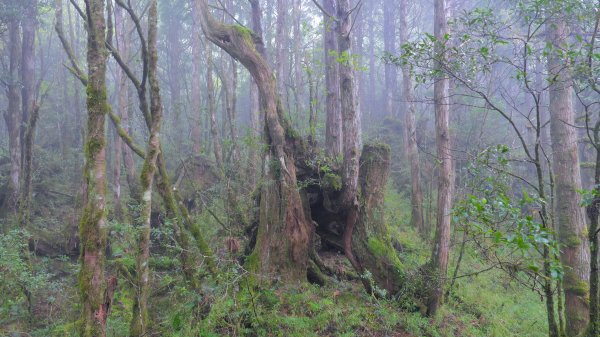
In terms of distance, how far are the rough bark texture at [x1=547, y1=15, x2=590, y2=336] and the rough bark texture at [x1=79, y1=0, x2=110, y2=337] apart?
7.13m

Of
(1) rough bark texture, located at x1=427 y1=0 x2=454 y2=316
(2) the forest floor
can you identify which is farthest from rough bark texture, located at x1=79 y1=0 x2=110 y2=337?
(1) rough bark texture, located at x1=427 y1=0 x2=454 y2=316

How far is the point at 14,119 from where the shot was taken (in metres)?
13.9

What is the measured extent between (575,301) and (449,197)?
2882 mm

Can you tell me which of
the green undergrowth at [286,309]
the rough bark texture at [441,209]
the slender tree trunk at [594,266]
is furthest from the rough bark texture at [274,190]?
the slender tree trunk at [594,266]

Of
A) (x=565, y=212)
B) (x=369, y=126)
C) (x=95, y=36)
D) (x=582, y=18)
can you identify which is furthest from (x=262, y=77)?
(x=369, y=126)

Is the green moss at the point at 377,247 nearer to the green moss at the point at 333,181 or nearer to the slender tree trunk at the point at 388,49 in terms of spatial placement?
the green moss at the point at 333,181

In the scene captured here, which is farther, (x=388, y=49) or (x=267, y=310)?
(x=388, y=49)

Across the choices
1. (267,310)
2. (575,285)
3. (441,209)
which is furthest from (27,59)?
(575,285)

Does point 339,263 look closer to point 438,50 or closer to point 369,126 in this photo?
point 438,50

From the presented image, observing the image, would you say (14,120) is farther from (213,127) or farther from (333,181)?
(333,181)

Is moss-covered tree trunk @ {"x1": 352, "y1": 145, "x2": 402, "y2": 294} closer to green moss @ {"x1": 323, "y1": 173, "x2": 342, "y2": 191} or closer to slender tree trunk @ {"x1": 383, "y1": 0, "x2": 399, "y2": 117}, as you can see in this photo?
green moss @ {"x1": 323, "y1": 173, "x2": 342, "y2": 191}

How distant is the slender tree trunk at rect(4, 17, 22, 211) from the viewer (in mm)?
12797

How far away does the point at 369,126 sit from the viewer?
2434 cm

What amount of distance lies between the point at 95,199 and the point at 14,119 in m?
12.2
